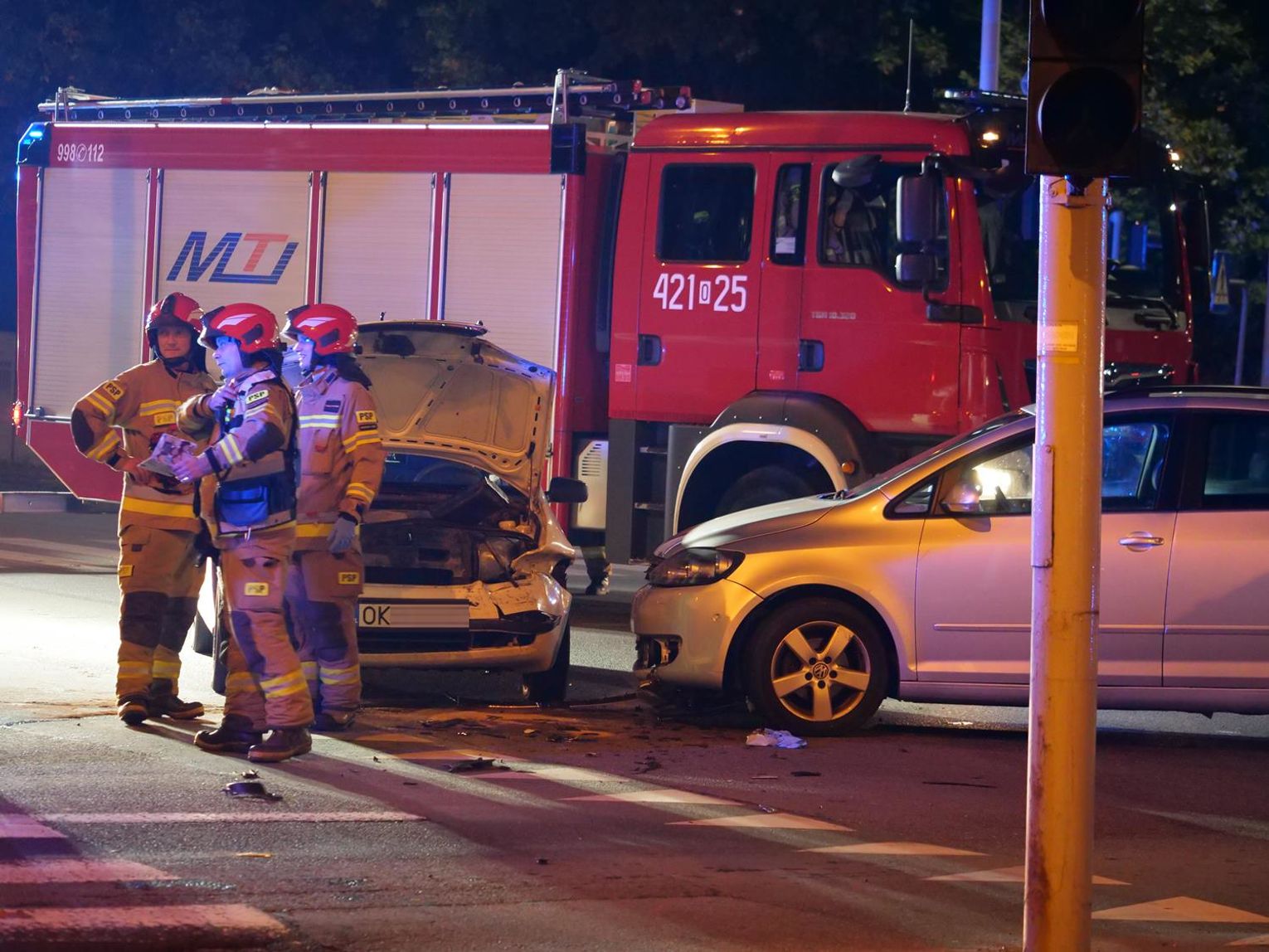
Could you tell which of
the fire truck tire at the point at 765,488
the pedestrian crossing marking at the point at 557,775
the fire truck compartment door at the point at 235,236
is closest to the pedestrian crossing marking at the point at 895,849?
the pedestrian crossing marking at the point at 557,775

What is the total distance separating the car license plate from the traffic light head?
4.41 metres

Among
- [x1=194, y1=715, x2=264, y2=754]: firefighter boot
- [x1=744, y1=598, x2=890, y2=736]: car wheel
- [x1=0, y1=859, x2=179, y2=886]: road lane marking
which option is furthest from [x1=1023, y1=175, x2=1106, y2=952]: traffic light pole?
[x1=194, y1=715, x2=264, y2=754]: firefighter boot

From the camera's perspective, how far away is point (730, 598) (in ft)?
27.9

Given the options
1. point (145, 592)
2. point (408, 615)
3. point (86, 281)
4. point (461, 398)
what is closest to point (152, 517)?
point (145, 592)

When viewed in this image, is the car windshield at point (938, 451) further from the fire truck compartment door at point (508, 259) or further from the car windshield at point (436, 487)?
the fire truck compartment door at point (508, 259)

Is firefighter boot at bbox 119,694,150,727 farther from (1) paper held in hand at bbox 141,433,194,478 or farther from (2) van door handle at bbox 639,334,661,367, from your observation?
(2) van door handle at bbox 639,334,661,367

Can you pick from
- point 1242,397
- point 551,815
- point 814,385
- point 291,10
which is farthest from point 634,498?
point 291,10

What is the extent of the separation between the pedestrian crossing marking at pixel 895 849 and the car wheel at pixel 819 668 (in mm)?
1888

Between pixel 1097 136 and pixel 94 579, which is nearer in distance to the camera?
pixel 1097 136

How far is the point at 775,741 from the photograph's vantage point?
822 centimetres

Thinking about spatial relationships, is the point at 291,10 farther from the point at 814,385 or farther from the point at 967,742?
the point at 967,742

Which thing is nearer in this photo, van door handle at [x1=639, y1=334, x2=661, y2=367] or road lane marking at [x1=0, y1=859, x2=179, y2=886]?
road lane marking at [x1=0, y1=859, x2=179, y2=886]

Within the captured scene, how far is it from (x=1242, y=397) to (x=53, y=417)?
30.9ft

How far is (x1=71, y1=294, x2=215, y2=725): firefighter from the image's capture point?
8.16m
